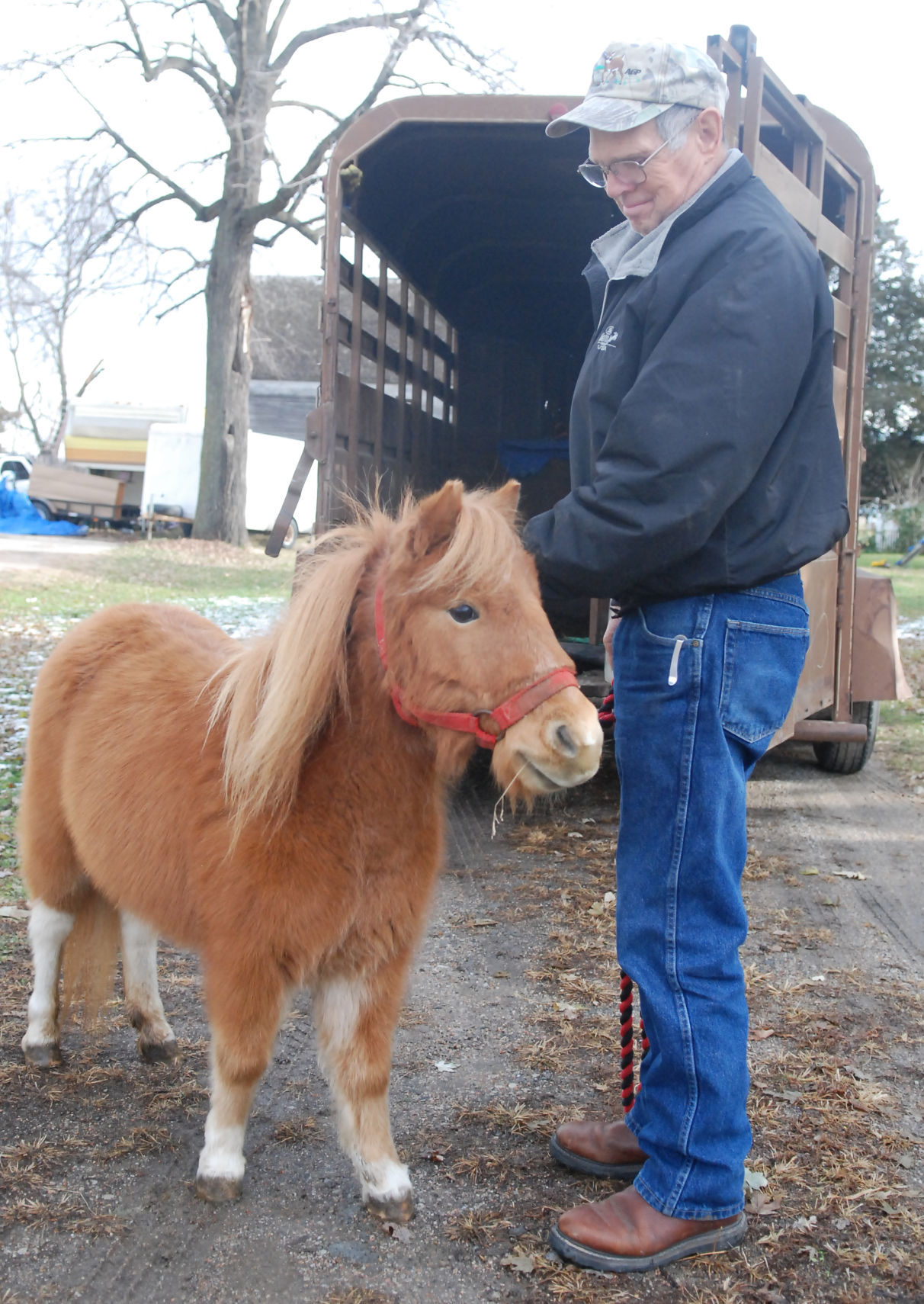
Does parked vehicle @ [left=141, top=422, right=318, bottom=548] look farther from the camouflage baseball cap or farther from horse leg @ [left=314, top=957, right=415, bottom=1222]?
the camouflage baseball cap

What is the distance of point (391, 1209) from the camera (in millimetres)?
2254

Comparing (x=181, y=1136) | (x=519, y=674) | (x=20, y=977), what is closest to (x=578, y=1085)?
(x=181, y=1136)

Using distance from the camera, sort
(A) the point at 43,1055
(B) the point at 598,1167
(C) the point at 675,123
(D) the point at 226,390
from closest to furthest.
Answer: (C) the point at 675,123
(B) the point at 598,1167
(A) the point at 43,1055
(D) the point at 226,390

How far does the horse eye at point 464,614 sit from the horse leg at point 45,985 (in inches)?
66.1

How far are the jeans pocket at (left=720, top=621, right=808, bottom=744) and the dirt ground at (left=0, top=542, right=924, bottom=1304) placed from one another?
3.66 feet

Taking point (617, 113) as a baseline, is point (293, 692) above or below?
below

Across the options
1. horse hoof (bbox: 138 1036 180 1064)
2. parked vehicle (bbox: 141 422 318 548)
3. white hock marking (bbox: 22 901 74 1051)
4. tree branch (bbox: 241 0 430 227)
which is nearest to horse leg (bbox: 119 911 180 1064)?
horse hoof (bbox: 138 1036 180 1064)

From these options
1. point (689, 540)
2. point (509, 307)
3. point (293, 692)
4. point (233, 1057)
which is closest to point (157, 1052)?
point (233, 1057)

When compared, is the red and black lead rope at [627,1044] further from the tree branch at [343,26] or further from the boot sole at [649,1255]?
the tree branch at [343,26]

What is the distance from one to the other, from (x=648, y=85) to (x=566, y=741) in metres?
1.23

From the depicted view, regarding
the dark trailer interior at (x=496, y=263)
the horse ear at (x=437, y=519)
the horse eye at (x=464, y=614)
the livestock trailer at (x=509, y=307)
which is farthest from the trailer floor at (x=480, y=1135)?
the dark trailer interior at (x=496, y=263)

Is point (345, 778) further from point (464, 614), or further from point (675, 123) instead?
point (675, 123)

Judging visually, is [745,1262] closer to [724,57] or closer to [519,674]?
[519,674]

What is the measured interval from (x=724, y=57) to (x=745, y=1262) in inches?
155
